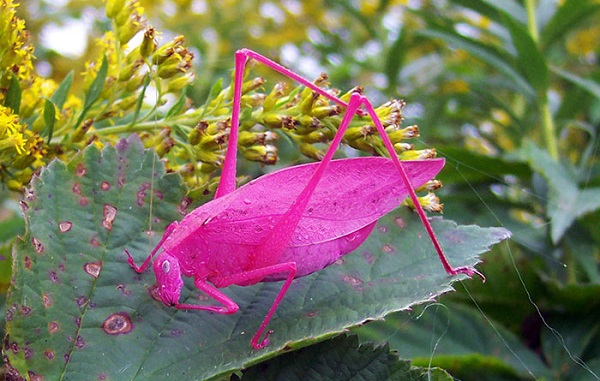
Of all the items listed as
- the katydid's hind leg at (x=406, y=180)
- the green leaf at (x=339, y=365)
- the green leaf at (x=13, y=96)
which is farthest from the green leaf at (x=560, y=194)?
the green leaf at (x=13, y=96)

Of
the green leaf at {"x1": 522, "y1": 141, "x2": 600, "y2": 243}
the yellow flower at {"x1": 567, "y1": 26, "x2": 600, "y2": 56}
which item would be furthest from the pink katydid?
the yellow flower at {"x1": 567, "y1": 26, "x2": 600, "y2": 56}

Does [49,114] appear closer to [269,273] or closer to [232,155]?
[232,155]

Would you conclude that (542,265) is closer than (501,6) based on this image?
Yes

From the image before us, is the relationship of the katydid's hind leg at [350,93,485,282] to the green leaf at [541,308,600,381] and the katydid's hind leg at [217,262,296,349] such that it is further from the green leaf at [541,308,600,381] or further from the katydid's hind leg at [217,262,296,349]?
the green leaf at [541,308,600,381]

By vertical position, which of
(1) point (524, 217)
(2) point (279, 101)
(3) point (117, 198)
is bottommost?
(1) point (524, 217)

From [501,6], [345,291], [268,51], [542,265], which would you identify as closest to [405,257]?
[345,291]

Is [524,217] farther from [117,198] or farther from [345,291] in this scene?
[117,198]
